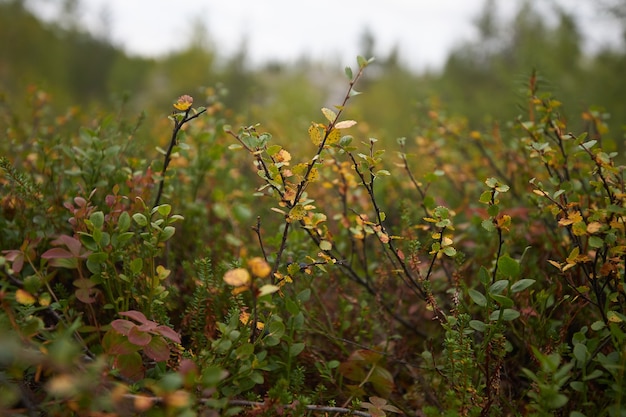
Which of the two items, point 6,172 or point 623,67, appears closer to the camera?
point 6,172

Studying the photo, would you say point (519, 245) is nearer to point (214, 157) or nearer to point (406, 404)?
point (406, 404)

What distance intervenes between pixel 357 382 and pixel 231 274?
799 mm

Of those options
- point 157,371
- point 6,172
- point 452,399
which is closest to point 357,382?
point 452,399

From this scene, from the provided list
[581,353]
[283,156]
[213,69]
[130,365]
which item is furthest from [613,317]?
[213,69]

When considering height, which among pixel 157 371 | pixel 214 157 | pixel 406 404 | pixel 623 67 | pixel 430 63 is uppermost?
pixel 430 63

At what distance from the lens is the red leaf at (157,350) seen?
1.05 m

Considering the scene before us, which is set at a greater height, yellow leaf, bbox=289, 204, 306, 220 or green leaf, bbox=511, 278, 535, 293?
yellow leaf, bbox=289, 204, 306, 220

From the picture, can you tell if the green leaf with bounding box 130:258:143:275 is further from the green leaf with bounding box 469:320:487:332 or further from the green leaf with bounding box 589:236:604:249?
the green leaf with bounding box 589:236:604:249

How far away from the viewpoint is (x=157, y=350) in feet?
3.47

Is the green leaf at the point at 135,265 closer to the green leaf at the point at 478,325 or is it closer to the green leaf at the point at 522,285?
the green leaf at the point at 478,325

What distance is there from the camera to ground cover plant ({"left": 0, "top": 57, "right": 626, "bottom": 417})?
0.96 metres

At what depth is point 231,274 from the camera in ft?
2.76

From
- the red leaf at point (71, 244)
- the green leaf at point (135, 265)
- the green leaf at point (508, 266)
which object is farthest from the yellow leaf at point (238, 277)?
the green leaf at point (508, 266)

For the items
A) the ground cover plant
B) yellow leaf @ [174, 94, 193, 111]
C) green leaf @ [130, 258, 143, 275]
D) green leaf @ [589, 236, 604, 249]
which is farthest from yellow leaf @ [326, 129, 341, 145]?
green leaf @ [589, 236, 604, 249]
